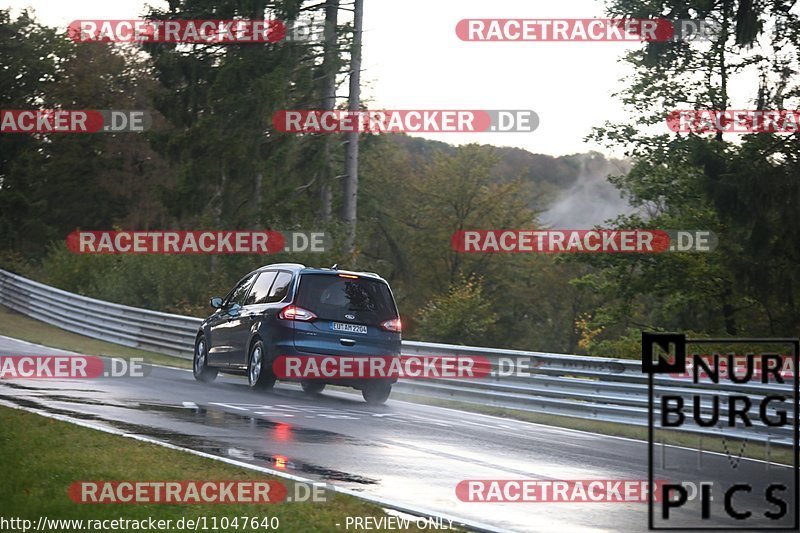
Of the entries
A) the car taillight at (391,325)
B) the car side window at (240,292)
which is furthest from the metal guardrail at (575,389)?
the car side window at (240,292)

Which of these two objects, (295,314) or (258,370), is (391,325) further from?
(258,370)

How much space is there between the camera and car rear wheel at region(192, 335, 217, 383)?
20.4 meters

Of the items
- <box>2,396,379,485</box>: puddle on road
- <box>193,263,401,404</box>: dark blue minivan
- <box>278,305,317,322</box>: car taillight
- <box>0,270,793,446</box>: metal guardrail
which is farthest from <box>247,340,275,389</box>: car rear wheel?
<box>0,270,793,446</box>: metal guardrail

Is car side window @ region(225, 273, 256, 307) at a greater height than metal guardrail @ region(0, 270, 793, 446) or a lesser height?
greater

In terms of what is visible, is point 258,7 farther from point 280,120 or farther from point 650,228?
point 650,228

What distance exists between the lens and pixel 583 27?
3647cm

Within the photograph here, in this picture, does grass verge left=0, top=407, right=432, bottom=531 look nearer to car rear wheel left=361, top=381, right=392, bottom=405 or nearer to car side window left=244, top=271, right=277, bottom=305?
car side window left=244, top=271, right=277, bottom=305

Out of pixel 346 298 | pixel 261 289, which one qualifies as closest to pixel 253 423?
pixel 346 298

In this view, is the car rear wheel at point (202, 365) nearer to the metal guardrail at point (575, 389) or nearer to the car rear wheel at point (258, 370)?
the car rear wheel at point (258, 370)

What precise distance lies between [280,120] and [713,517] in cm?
3214

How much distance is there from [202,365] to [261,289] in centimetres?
251

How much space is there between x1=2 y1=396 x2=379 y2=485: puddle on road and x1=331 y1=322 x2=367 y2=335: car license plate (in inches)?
127

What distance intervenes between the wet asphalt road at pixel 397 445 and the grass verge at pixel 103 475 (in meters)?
0.65

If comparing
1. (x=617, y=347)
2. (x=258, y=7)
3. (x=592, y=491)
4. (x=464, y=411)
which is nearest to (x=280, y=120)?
(x=258, y=7)
